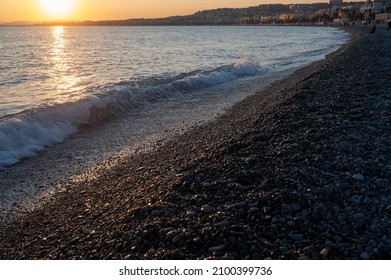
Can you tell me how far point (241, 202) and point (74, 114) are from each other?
326 inches

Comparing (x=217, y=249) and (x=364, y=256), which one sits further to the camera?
(x=217, y=249)

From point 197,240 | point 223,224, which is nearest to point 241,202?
point 223,224

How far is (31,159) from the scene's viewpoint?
8.49m

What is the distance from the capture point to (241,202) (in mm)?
4578

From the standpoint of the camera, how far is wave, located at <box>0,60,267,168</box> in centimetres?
912

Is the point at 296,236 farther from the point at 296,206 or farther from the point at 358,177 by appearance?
the point at 358,177

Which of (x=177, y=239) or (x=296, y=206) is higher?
(x=296, y=206)

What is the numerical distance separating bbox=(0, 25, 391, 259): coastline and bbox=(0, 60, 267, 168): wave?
3.00 metres

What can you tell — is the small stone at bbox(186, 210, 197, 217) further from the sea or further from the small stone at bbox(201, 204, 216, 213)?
the sea

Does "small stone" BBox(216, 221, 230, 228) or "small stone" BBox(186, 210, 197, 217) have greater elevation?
"small stone" BBox(216, 221, 230, 228)

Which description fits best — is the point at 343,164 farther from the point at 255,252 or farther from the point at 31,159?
the point at 31,159

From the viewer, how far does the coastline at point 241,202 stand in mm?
3818

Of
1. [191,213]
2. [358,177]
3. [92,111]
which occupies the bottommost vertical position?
[92,111]

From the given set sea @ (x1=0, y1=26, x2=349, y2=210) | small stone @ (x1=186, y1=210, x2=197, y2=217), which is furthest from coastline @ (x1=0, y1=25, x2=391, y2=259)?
sea @ (x1=0, y1=26, x2=349, y2=210)
